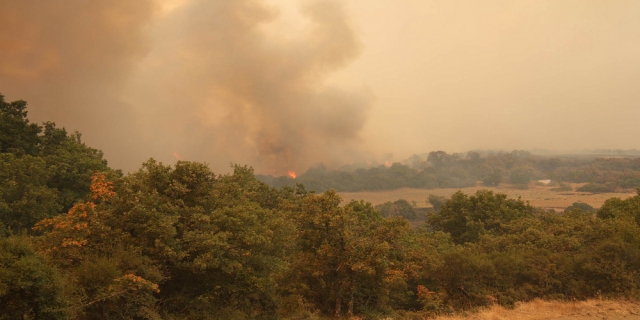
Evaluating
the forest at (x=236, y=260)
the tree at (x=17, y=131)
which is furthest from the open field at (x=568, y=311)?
the tree at (x=17, y=131)

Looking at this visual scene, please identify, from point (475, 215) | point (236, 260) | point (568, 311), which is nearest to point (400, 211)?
point (475, 215)

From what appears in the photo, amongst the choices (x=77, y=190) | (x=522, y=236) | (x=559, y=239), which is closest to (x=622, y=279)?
(x=559, y=239)

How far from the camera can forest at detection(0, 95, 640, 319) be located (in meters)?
14.0

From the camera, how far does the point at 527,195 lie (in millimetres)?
148375

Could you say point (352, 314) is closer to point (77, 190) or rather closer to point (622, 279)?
point (622, 279)

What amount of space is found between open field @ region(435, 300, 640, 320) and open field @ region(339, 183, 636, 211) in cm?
8551

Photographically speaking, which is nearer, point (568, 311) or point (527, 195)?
point (568, 311)

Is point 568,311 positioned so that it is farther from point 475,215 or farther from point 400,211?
point 400,211

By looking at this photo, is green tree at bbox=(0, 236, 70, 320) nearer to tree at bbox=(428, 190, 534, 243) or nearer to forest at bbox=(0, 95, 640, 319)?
forest at bbox=(0, 95, 640, 319)

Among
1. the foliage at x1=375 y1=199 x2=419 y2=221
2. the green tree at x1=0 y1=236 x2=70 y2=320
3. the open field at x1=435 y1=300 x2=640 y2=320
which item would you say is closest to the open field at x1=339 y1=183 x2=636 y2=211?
the foliage at x1=375 y1=199 x2=419 y2=221

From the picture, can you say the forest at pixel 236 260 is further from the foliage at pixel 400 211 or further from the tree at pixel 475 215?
the foliage at pixel 400 211

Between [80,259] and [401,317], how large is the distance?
17979 millimetres

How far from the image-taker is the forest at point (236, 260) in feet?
46.0

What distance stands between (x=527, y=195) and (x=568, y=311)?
144536mm
